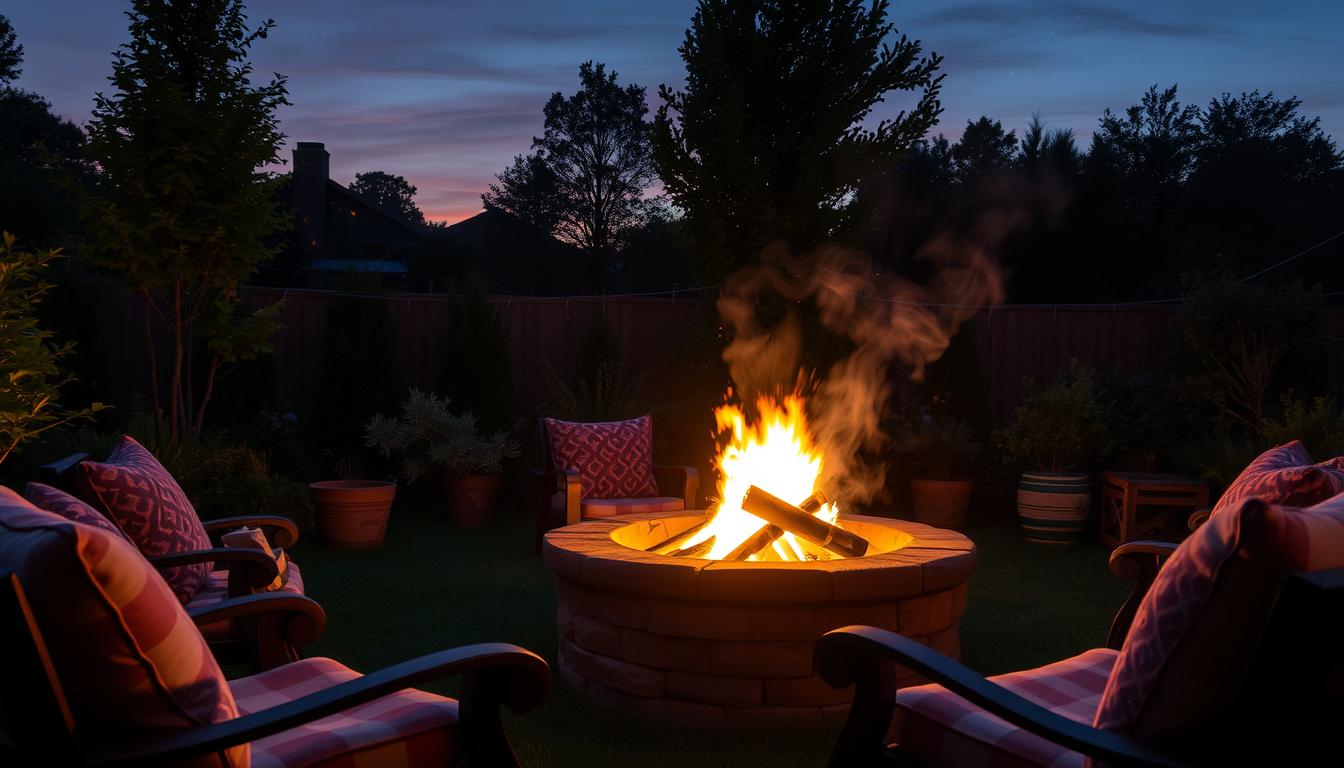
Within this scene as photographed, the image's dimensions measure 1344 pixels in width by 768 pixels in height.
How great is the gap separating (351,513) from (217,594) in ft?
11.3

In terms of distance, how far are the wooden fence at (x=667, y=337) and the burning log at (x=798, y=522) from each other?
5.33 metres

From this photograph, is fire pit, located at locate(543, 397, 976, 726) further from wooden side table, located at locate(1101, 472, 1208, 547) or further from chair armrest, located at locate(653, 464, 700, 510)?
wooden side table, located at locate(1101, 472, 1208, 547)

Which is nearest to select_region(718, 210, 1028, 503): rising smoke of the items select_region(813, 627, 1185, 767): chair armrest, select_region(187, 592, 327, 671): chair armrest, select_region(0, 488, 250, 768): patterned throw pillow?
select_region(187, 592, 327, 671): chair armrest

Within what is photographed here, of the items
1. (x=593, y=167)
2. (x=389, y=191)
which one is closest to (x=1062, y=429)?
(x=593, y=167)

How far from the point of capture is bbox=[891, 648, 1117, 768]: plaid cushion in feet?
5.81

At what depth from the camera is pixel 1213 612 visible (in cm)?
136

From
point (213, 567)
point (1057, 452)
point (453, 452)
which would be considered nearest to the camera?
point (213, 567)

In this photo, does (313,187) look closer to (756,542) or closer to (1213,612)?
(756,542)

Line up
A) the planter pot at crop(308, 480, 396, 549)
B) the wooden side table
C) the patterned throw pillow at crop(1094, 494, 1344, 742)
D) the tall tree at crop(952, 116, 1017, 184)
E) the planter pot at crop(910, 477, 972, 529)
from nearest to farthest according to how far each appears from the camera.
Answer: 1. the patterned throw pillow at crop(1094, 494, 1344, 742)
2. the planter pot at crop(308, 480, 396, 549)
3. the wooden side table
4. the planter pot at crop(910, 477, 972, 529)
5. the tall tree at crop(952, 116, 1017, 184)

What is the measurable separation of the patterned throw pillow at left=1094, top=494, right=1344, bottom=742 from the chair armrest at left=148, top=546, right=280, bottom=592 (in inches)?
97.2

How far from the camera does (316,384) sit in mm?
8828

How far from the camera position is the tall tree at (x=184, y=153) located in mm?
5906

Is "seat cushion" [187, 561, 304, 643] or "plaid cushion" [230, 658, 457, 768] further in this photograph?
"seat cushion" [187, 561, 304, 643]

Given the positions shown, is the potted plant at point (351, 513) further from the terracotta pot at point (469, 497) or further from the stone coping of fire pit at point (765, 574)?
the stone coping of fire pit at point (765, 574)
